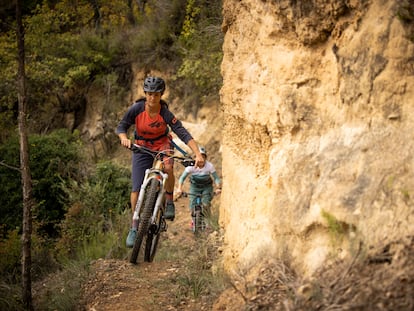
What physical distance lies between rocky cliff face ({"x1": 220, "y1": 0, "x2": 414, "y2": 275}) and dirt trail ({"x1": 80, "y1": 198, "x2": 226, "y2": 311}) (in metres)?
0.63

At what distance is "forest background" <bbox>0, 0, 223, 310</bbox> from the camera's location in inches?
477

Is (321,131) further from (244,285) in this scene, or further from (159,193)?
(159,193)

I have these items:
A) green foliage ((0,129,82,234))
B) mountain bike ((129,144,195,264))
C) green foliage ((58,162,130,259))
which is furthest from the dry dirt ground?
green foliage ((0,129,82,234))

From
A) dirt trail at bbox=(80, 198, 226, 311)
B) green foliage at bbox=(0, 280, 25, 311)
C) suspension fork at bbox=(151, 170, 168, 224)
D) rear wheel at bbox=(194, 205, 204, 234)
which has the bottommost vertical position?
green foliage at bbox=(0, 280, 25, 311)

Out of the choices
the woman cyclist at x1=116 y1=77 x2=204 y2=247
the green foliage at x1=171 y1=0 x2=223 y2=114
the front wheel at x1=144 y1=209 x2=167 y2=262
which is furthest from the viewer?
the green foliage at x1=171 y1=0 x2=223 y2=114

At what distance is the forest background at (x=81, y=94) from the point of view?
12.1 m

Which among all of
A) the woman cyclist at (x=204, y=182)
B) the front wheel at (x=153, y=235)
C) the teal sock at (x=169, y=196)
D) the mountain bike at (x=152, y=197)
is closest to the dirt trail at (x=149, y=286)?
the front wheel at (x=153, y=235)

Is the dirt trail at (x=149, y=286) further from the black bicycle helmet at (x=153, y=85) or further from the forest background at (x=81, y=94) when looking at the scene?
the black bicycle helmet at (x=153, y=85)

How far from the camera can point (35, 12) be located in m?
20.4

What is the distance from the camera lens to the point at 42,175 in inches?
596

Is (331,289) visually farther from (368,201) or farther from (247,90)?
(247,90)

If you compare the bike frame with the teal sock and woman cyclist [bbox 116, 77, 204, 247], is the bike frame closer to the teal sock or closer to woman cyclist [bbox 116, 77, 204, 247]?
woman cyclist [bbox 116, 77, 204, 247]

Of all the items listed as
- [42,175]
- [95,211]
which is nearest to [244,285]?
[95,211]

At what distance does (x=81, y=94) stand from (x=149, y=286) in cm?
1553
